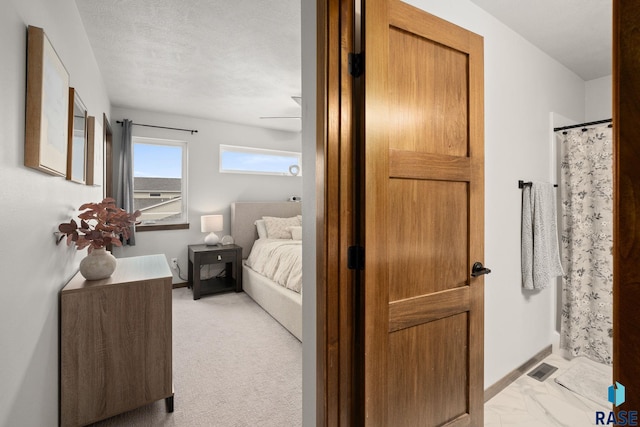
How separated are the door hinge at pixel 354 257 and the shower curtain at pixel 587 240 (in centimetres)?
233

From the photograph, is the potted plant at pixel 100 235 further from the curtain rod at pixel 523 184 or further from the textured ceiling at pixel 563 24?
the curtain rod at pixel 523 184

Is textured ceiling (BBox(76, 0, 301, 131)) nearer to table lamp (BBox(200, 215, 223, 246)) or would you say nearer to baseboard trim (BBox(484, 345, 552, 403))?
table lamp (BBox(200, 215, 223, 246))

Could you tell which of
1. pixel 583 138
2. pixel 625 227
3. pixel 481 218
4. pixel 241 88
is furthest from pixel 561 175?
pixel 241 88

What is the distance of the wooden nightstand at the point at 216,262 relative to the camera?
160 inches

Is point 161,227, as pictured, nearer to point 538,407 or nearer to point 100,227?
point 100,227

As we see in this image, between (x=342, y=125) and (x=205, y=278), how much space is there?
4120 mm

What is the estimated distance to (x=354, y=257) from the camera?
1.24 meters

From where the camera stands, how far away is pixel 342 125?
1208 millimetres

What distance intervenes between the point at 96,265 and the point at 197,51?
193 cm

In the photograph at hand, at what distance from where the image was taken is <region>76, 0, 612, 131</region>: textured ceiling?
6.54ft

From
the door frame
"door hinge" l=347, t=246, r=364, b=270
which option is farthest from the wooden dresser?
"door hinge" l=347, t=246, r=364, b=270

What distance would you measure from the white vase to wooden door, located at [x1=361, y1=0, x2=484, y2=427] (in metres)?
1.57

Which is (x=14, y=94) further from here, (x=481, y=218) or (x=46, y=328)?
(x=481, y=218)

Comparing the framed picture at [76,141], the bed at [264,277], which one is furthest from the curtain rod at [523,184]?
the framed picture at [76,141]
